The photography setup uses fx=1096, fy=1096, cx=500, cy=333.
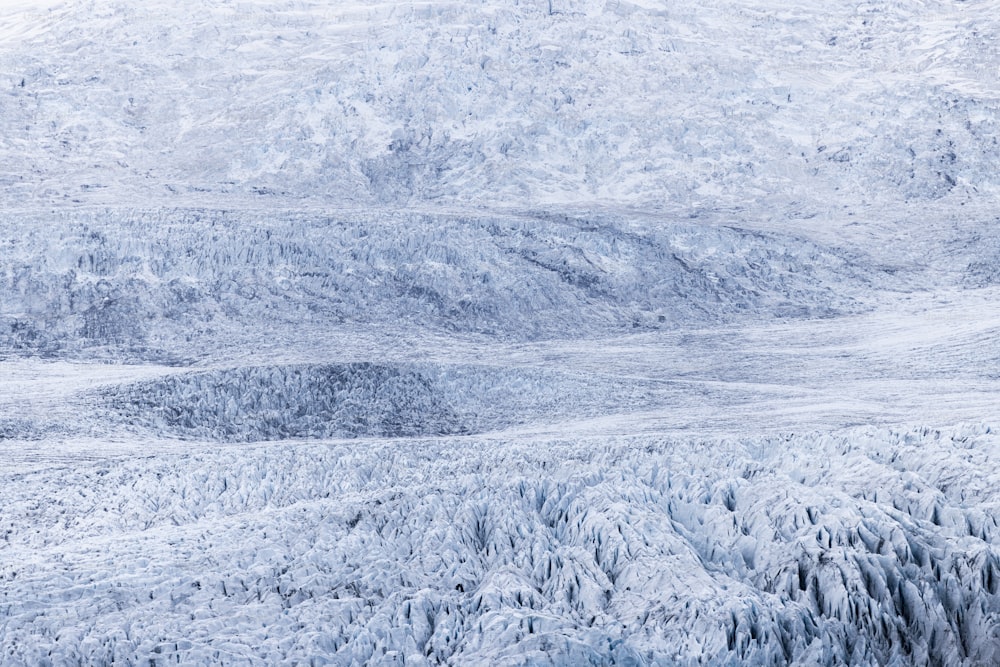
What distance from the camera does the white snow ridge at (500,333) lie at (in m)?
12.6

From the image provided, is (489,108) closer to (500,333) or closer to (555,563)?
(500,333)

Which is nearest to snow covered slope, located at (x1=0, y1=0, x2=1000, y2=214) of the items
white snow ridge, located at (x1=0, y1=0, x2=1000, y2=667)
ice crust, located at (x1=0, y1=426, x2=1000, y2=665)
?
white snow ridge, located at (x1=0, y1=0, x2=1000, y2=667)

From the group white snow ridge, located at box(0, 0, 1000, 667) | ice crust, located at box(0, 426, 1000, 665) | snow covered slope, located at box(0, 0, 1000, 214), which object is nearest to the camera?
ice crust, located at box(0, 426, 1000, 665)

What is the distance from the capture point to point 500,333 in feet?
115

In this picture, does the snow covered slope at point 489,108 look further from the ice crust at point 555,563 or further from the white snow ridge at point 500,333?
the ice crust at point 555,563

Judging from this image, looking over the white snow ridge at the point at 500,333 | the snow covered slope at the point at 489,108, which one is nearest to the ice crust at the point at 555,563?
the white snow ridge at the point at 500,333

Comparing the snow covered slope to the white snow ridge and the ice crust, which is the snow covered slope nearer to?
the white snow ridge

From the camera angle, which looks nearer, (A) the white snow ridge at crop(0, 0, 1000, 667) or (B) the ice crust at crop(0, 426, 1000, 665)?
(B) the ice crust at crop(0, 426, 1000, 665)

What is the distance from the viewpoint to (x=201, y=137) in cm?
4734

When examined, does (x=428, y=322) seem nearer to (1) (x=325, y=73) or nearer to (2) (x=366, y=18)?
(1) (x=325, y=73)

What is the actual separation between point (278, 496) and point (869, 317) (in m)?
25.2

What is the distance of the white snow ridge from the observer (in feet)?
41.5

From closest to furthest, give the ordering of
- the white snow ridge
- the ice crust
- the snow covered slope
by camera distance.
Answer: the ice crust
the white snow ridge
the snow covered slope

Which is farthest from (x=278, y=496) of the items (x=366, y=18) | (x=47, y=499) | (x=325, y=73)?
(x=366, y=18)
